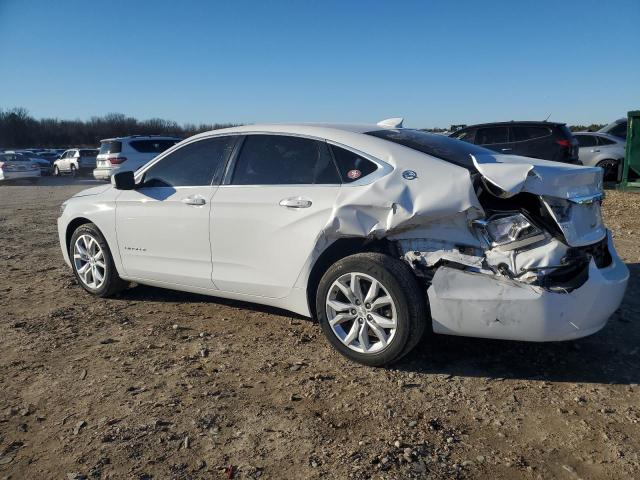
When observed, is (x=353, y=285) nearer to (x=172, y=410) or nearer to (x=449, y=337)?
(x=449, y=337)

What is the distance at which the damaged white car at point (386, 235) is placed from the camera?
9.86 feet

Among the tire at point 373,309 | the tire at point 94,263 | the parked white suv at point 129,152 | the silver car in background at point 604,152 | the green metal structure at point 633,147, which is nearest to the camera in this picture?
the tire at point 373,309

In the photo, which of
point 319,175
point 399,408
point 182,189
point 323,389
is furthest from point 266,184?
point 399,408

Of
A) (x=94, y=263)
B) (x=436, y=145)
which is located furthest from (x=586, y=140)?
(x=94, y=263)

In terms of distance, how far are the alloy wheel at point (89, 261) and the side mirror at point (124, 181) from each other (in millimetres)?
692

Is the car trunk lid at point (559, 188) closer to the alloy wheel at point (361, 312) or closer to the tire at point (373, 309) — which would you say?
the tire at point (373, 309)

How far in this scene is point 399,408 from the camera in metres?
2.93

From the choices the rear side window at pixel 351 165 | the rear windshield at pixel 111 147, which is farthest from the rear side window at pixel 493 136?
the rear windshield at pixel 111 147

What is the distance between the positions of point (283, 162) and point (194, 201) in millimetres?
822

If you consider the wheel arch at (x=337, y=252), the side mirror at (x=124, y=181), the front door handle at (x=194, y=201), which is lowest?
the wheel arch at (x=337, y=252)

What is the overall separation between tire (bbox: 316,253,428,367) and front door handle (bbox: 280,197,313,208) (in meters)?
0.47

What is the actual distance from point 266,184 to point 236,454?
6.42 ft

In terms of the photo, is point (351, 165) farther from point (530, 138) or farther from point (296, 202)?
point (530, 138)

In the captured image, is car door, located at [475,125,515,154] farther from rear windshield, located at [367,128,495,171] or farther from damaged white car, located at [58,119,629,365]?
rear windshield, located at [367,128,495,171]
